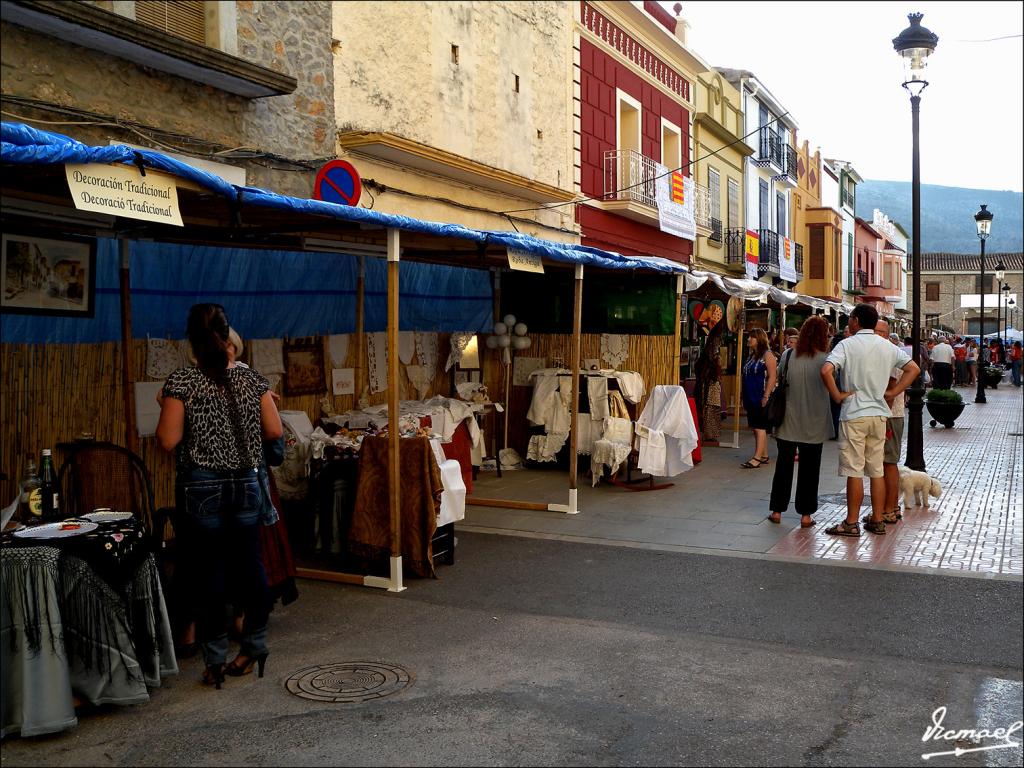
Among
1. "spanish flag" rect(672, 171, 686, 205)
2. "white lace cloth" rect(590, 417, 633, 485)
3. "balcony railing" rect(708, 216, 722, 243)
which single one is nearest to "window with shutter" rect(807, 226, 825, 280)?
"balcony railing" rect(708, 216, 722, 243)

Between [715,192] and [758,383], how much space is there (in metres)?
15.1

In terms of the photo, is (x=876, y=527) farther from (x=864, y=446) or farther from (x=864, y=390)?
(x=864, y=390)

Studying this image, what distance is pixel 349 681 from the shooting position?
16.2 feet

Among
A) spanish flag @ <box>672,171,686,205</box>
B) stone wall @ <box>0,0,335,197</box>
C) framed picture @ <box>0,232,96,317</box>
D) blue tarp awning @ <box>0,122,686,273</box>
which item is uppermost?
spanish flag @ <box>672,171,686,205</box>

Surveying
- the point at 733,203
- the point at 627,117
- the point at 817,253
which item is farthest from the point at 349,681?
the point at 817,253

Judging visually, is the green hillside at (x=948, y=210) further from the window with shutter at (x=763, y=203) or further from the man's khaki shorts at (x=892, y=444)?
the man's khaki shorts at (x=892, y=444)

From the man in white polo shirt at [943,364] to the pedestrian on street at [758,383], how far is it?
14910 millimetres

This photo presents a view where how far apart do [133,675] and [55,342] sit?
10.7ft

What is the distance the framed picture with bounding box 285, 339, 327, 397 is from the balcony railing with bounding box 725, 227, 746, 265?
19843 millimetres

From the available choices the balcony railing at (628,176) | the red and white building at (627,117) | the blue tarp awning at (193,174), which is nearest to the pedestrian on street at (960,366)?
the red and white building at (627,117)

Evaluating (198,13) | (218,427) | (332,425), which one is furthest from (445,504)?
(198,13)

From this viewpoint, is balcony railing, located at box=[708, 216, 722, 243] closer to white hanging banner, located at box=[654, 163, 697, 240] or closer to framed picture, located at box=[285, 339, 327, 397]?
white hanging banner, located at box=[654, 163, 697, 240]

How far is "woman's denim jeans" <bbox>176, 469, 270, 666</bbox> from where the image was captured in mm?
4711

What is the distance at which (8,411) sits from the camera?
6629 millimetres
